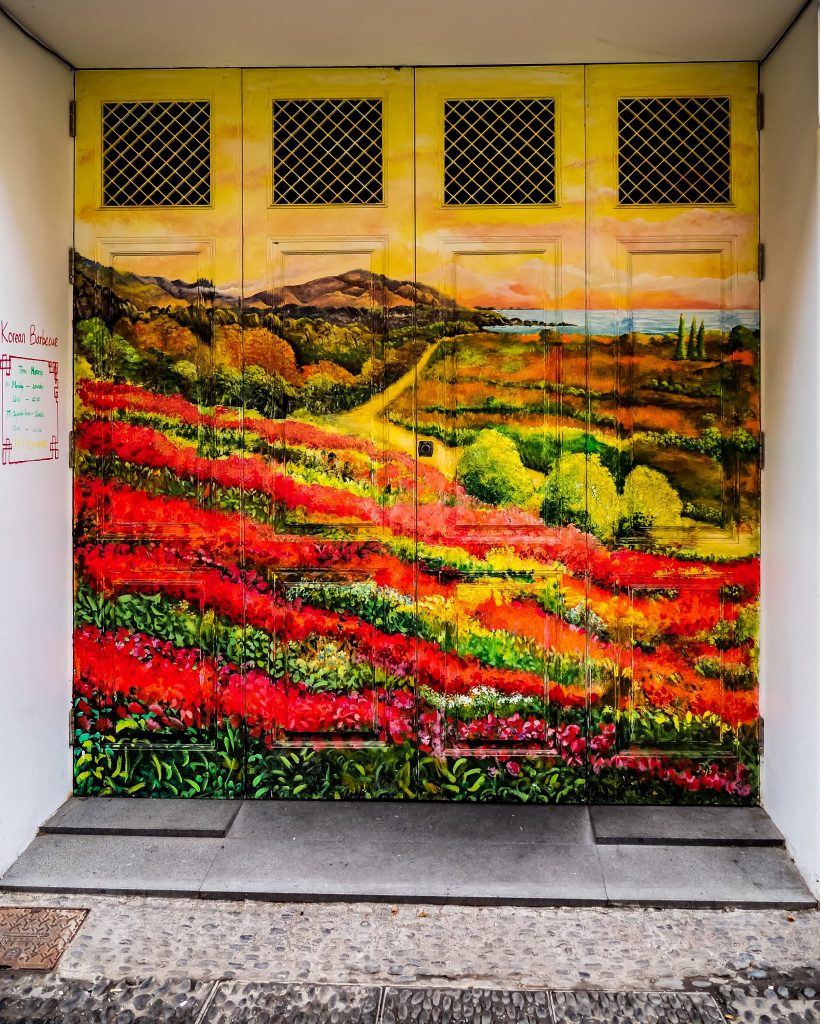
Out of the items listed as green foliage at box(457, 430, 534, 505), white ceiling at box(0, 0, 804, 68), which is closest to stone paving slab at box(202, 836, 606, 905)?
green foliage at box(457, 430, 534, 505)

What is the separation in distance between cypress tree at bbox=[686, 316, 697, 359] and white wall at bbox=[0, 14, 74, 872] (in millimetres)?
2996

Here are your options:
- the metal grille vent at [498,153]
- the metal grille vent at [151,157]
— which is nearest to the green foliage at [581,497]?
the metal grille vent at [498,153]

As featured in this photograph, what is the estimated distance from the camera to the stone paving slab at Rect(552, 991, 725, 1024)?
2809 millimetres

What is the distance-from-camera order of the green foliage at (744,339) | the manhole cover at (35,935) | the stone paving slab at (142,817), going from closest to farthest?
the manhole cover at (35,935), the stone paving slab at (142,817), the green foliage at (744,339)

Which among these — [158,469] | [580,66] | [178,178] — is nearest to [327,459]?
[158,469]

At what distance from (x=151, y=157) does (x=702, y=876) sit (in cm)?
414

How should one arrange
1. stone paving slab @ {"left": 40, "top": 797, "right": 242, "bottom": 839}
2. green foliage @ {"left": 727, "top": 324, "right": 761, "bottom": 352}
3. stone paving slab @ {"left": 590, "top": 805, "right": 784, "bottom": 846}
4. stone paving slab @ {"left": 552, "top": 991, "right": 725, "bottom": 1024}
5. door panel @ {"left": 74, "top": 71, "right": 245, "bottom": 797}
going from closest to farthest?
stone paving slab @ {"left": 552, "top": 991, "right": 725, "bottom": 1024} → stone paving slab @ {"left": 590, "top": 805, "right": 784, "bottom": 846} → stone paving slab @ {"left": 40, "top": 797, "right": 242, "bottom": 839} → green foliage @ {"left": 727, "top": 324, "right": 761, "bottom": 352} → door panel @ {"left": 74, "top": 71, "right": 245, "bottom": 797}

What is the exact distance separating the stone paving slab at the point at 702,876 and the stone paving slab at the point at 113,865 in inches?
69.1

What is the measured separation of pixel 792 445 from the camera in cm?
376

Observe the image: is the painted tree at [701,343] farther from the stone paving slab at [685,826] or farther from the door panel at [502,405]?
the stone paving slab at [685,826]

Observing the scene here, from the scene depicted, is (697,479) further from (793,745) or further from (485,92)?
(485,92)

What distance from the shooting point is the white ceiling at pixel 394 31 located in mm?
3592

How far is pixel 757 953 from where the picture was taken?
10.3 ft

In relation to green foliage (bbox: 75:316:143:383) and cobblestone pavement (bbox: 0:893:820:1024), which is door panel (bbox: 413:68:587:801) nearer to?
cobblestone pavement (bbox: 0:893:820:1024)
